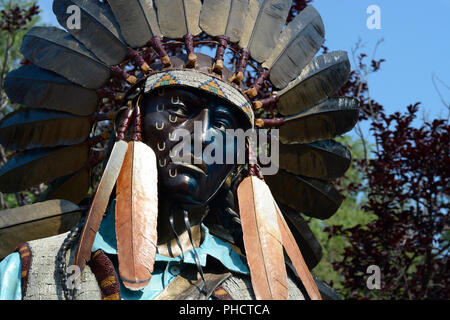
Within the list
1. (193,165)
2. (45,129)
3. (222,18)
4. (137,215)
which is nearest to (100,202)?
(137,215)

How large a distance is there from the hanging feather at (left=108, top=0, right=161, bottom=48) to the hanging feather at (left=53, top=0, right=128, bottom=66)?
59 millimetres

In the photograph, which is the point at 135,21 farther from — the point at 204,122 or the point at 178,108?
the point at 204,122

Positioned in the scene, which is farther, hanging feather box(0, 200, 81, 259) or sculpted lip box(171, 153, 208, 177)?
hanging feather box(0, 200, 81, 259)

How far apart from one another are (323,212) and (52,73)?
2.08m

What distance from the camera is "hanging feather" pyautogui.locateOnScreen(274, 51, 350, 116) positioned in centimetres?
509

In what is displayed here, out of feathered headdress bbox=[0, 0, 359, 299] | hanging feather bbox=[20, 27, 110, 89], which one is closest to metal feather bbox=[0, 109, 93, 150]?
feathered headdress bbox=[0, 0, 359, 299]

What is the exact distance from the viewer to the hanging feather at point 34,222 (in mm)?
4676

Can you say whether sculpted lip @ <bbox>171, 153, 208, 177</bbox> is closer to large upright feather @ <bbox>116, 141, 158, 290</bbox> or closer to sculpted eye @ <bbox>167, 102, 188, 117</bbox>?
large upright feather @ <bbox>116, 141, 158, 290</bbox>

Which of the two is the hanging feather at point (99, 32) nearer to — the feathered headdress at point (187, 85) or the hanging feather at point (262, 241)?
the feathered headdress at point (187, 85)

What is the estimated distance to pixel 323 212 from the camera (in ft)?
17.6

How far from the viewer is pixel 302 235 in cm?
527

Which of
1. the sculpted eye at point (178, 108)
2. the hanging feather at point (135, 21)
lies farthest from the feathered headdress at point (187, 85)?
the sculpted eye at point (178, 108)
